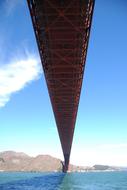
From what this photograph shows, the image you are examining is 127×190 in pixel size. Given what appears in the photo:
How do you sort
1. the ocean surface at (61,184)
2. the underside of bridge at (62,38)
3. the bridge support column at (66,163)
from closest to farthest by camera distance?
the underside of bridge at (62,38)
the ocean surface at (61,184)
the bridge support column at (66,163)

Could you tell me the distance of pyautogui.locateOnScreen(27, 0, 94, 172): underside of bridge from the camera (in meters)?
16.0

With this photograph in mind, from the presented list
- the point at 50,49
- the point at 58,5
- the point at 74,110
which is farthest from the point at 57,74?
the point at 74,110

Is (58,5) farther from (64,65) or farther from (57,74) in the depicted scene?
(57,74)

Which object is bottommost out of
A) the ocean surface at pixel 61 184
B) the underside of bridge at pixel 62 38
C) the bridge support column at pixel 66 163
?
the ocean surface at pixel 61 184

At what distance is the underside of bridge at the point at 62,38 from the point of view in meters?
16.0

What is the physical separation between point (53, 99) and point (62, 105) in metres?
3.07

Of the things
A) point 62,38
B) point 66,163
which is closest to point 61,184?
point 62,38

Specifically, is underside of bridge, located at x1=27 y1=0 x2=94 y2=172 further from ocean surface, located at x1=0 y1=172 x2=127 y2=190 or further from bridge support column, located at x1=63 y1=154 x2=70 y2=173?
bridge support column, located at x1=63 y1=154 x2=70 y2=173

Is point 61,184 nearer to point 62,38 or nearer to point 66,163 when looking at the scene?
point 62,38

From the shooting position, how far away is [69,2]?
1561cm

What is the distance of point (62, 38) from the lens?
61.6ft

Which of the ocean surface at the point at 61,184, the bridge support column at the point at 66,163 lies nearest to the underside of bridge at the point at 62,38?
the ocean surface at the point at 61,184

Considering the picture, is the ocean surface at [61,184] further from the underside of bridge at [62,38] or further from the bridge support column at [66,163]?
the bridge support column at [66,163]

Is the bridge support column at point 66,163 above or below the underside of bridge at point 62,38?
above
